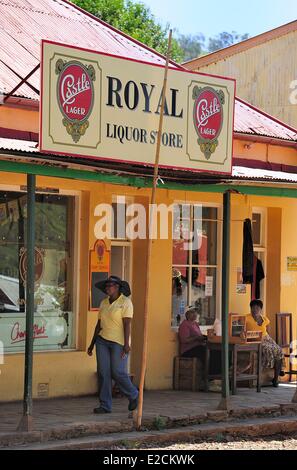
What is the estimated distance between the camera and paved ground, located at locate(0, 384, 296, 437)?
36.6 feet

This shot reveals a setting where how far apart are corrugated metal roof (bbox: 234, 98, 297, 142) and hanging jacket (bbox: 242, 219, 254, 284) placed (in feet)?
4.72

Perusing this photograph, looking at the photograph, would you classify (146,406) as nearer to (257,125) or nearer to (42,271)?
(42,271)

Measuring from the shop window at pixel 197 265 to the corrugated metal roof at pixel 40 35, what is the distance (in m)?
2.57

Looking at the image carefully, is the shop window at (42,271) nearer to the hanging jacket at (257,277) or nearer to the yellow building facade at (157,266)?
the yellow building facade at (157,266)

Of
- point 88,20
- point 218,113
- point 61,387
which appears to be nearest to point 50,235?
point 61,387

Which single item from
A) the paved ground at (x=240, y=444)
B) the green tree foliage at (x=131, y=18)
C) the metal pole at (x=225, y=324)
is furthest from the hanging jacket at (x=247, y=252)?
the green tree foliage at (x=131, y=18)

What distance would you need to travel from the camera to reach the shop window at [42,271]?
502 inches

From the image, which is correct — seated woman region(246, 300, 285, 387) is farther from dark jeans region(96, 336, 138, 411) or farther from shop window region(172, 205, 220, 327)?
dark jeans region(96, 336, 138, 411)

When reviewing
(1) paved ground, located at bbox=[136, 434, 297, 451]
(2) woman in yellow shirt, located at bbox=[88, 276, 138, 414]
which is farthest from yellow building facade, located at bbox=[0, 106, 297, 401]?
(1) paved ground, located at bbox=[136, 434, 297, 451]

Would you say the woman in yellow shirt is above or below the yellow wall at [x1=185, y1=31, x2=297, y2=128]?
below

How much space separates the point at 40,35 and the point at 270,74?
6.53m

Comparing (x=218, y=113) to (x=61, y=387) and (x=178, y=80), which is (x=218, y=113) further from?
(x=61, y=387)

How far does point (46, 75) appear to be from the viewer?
10.4 meters

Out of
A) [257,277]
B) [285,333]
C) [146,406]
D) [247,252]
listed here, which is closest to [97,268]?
[146,406]
